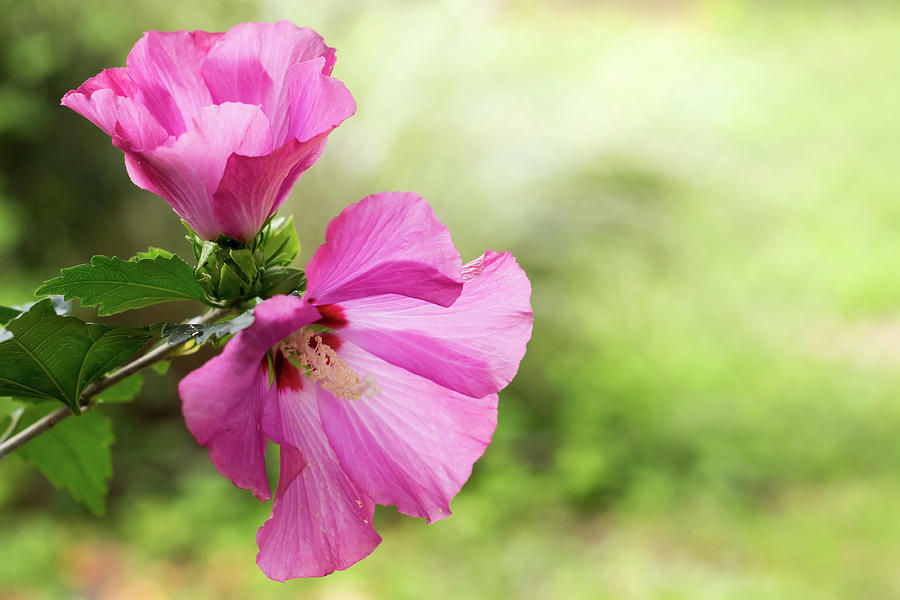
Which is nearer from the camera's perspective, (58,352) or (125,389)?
(58,352)

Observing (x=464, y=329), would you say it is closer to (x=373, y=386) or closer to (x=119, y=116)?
(x=373, y=386)

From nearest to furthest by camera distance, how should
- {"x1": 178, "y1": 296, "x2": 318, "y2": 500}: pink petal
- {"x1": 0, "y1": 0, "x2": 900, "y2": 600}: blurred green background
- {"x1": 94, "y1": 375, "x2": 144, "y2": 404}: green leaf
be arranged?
1. {"x1": 178, "y1": 296, "x2": 318, "y2": 500}: pink petal
2. {"x1": 94, "y1": 375, "x2": 144, "y2": 404}: green leaf
3. {"x1": 0, "y1": 0, "x2": 900, "y2": 600}: blurred green background

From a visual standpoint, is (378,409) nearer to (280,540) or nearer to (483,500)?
(280,540)

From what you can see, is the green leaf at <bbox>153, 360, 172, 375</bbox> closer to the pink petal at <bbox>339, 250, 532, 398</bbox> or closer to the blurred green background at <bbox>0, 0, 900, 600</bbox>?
the pink petal at <bbox>339, 250, 532, 398</bbox>

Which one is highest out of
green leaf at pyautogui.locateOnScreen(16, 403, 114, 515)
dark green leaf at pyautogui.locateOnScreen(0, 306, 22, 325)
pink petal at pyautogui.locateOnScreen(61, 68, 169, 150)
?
pink petal at pyautogui.locateOnScreen(61, 68, 169, 150)

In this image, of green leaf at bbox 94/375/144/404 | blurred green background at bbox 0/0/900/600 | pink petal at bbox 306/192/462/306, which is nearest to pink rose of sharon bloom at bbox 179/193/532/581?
pink petal at bbox 306/192/462/306

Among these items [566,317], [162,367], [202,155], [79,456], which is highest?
[202,155]

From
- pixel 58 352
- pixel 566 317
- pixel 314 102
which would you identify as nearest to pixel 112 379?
pixel 58 352
